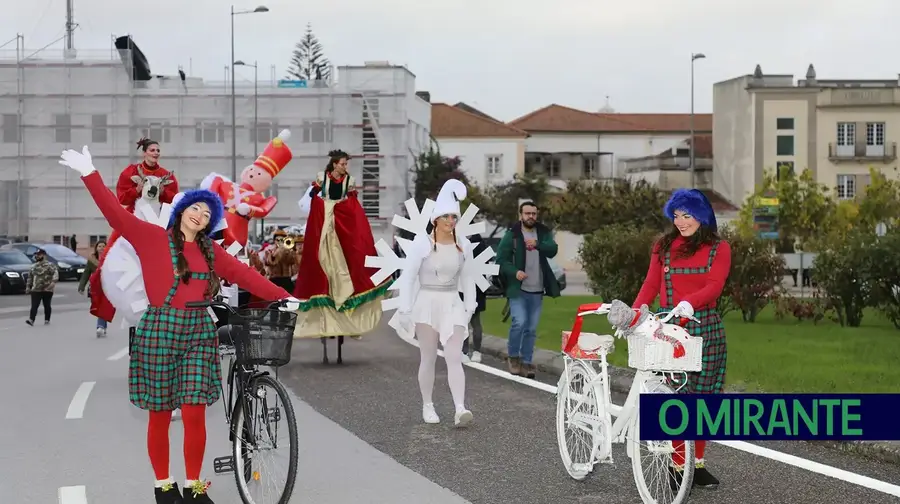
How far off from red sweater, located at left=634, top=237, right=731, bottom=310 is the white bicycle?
183 mm

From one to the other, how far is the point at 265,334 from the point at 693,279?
2.52 m

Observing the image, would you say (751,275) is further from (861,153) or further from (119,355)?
(861,153)

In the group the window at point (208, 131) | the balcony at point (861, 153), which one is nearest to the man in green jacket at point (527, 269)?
the window at point (208, 131)

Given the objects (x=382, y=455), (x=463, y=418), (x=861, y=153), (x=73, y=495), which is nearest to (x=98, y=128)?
(x=861, y=153)

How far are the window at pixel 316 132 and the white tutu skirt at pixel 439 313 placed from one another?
63.7 meters

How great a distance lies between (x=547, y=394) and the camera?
12.5 meters

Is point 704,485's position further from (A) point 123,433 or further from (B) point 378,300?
(B) point 378,300

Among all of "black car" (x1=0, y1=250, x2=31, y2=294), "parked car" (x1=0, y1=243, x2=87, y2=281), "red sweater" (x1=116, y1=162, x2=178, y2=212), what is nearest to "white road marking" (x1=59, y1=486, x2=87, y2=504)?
"red sweater" (x1=116, y1=162, x2=178, y2=212)

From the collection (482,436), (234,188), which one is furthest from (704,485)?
(234,188)

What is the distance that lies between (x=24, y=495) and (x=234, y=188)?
837cm

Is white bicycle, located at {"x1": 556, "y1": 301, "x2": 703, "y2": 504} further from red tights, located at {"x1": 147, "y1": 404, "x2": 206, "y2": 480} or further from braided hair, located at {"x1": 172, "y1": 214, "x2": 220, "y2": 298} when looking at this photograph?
red tights, located at {"x1": 147, "y1": 404, "x2": 206, "y2": 480}

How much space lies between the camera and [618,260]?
76.8 feet

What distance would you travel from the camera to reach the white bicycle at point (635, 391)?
655 centimetres

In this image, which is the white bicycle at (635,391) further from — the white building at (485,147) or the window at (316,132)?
the white building at (485,147)
